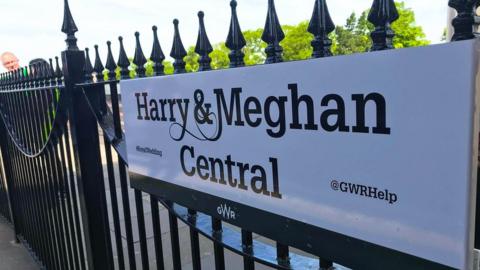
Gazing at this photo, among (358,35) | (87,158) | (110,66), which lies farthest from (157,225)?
(358,35)

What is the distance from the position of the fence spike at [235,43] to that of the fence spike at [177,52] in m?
0.30

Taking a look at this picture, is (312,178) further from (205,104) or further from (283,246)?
(205,104)

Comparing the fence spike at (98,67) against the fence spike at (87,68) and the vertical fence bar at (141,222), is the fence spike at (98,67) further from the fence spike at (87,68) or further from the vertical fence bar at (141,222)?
the vertical fence bar at (141,222)

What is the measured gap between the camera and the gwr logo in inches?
55.9

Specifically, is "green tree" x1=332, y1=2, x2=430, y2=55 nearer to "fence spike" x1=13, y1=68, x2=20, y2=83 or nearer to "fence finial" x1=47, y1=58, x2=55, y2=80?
"fence finial" x1=47, y1=58, x2=55, y2=80

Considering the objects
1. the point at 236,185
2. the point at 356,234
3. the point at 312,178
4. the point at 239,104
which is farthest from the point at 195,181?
the point at 356,234

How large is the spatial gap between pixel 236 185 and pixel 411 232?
1.99 ft

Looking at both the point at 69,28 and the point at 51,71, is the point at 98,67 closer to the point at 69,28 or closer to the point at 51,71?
the point at 69,28

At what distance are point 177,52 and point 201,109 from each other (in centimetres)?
33

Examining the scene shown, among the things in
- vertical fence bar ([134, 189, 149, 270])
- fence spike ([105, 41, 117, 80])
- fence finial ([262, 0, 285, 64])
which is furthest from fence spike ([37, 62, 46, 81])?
fence finial ([262, 0, 285, 64])

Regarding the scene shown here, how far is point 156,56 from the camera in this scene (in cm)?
176

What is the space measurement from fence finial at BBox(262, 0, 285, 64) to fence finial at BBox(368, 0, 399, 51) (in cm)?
34

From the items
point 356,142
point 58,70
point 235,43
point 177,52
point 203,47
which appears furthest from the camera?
point 58,70

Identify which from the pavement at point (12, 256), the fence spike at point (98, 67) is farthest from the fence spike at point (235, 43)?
the pavement at point (12, 256)
